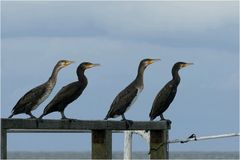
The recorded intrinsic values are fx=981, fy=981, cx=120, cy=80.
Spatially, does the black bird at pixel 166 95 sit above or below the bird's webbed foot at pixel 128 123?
above

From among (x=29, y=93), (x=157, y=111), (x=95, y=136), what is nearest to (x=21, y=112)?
(x=29, y=93)

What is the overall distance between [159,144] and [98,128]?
1.12 m

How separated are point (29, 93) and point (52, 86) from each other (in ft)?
1.53

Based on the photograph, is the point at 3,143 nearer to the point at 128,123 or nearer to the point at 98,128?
the point at 98,128

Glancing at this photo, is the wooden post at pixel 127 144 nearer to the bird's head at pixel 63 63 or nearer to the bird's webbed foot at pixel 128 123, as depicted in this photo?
the bird's head at pixel 63 63

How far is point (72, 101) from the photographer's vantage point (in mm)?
12328

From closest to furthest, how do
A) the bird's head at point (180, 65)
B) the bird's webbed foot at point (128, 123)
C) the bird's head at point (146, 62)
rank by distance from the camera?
the bird's webbed foot at point (128, 123)
the bird's head at point (146, 62)
the bird's head at point (180, 65)

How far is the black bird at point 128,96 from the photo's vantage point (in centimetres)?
1273

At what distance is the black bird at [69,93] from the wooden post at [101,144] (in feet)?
3.11

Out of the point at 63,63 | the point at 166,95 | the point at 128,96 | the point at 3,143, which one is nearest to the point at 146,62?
the point at 166,95

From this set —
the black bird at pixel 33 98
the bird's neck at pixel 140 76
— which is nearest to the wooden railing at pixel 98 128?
the black bird at pixel 33 98

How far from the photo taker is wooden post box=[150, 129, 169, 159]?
37.2 ft

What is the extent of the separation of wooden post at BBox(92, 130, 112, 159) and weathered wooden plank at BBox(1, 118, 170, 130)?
0.29ft

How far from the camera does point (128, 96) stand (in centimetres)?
1328
